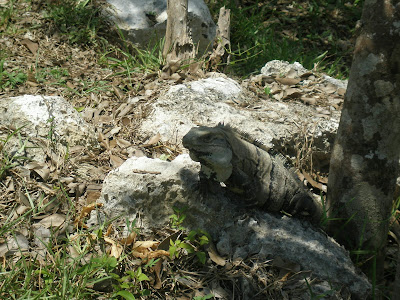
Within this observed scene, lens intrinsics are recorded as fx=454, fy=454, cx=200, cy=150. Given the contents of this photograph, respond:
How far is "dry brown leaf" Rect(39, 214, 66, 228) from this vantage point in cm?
314

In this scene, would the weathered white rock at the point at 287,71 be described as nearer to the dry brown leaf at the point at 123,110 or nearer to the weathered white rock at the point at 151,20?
the weathered white rock at the point at 151,20

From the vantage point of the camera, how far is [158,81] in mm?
4652

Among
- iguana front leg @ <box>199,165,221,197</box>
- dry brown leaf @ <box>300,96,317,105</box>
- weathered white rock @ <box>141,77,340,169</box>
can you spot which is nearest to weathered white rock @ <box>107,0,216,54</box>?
weathered white rock @ <box>141,77,340,169</box>

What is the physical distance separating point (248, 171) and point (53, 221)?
1.40 m

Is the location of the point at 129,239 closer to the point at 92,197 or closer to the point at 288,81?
the point at 92,197

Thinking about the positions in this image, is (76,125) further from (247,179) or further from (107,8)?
(107,8)

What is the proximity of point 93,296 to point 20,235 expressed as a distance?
2.32 feet

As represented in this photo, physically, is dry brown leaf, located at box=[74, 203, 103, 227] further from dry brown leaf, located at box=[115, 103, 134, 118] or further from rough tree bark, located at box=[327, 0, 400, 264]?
rough tree bark, located at box=[327, 0, 400, 264]

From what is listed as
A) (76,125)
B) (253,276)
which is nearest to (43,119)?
(76,125)

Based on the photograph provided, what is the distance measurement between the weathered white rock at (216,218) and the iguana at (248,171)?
15 cm

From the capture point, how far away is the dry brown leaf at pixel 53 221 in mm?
3143

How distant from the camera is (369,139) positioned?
9.76ft

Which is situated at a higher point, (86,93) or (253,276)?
(86,93)

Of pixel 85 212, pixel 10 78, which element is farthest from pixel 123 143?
pixel 10 78
